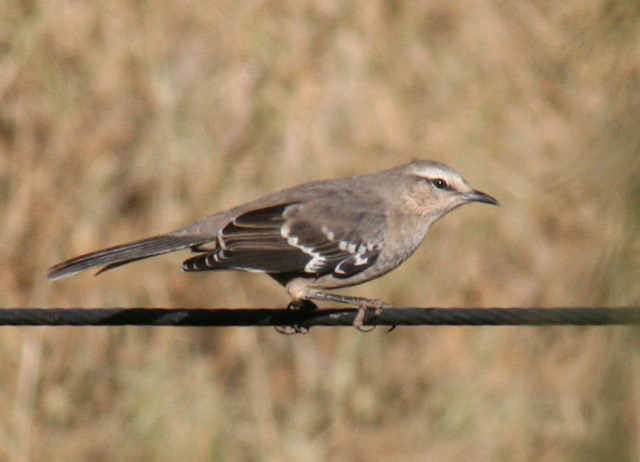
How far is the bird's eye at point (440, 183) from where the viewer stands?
21.9ft

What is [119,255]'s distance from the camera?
226 inches

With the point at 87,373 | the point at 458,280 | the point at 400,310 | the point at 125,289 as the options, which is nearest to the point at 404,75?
the point at 458,280

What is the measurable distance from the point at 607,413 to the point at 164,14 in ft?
29.5

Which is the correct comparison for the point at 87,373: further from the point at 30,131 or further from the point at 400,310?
the point at 400,310

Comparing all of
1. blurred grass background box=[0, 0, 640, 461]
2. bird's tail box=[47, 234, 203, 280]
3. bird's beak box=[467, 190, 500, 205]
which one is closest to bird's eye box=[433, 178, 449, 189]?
bird's beak box=[467, 190, 500, 205]

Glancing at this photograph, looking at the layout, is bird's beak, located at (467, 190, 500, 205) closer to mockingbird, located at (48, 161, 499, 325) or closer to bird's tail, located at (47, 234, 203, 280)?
mockingbird, located at (48, 161, 499, 325)

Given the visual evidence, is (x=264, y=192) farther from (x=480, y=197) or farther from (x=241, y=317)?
(x=241, y=317)

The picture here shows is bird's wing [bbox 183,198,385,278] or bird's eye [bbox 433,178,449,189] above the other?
bird's eye [bbox 433,178,449,189]

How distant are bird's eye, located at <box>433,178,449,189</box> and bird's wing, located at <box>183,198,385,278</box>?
50 centimetres

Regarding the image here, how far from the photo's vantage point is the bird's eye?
666 centimetres

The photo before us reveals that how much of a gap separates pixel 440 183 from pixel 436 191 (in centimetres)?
6

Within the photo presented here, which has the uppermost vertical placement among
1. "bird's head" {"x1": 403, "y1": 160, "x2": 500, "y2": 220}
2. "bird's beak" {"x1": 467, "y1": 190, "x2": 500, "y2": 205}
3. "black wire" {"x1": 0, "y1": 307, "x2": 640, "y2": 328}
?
"bird's head" {"x1": 403, "y1": 160, "x2": 500, "y2": 220}

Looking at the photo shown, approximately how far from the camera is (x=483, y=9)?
37.1ft

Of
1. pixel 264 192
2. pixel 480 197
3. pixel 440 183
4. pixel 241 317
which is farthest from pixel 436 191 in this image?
pixel 264 192
